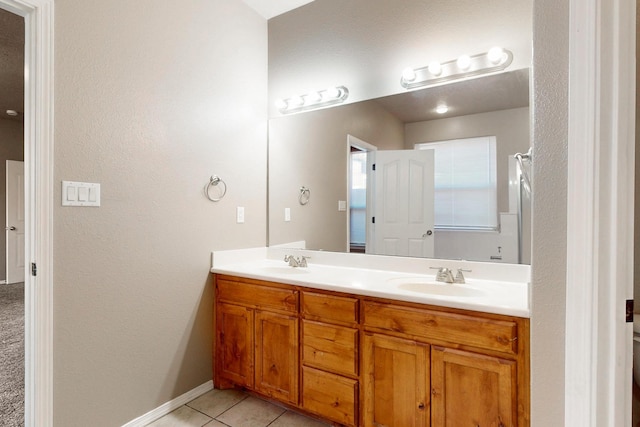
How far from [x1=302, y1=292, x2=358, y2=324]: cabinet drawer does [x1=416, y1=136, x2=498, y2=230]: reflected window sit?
2.42 feet

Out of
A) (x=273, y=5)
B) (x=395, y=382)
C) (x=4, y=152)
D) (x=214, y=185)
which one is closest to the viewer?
(x=395, y=382)

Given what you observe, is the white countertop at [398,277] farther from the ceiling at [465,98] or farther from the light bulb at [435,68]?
the light bulb at [435,68]

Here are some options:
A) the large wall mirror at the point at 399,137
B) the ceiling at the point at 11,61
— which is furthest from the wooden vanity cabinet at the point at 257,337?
the ceiling at the point at 11,61

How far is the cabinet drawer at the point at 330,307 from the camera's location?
159 centimetres

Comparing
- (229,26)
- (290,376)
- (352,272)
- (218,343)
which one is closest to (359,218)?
(352,272)

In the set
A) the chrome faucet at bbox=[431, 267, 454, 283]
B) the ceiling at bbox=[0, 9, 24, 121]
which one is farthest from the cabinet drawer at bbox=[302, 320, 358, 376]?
the ceiling at bbox=[0, 9, 24, 121]

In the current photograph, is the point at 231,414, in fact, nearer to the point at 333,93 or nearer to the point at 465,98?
the point at 333,93

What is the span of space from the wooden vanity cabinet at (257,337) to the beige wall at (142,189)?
0.46ft

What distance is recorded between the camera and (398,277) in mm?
1824

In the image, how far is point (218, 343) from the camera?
2.12 m

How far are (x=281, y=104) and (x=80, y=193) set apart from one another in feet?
4.88

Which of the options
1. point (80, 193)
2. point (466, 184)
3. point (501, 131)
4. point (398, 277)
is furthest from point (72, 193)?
point (501, 131)

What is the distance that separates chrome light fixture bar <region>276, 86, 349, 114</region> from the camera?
227cm

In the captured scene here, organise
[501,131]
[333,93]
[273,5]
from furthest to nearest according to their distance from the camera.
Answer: [273,5] → [333,93] → [501,131]
